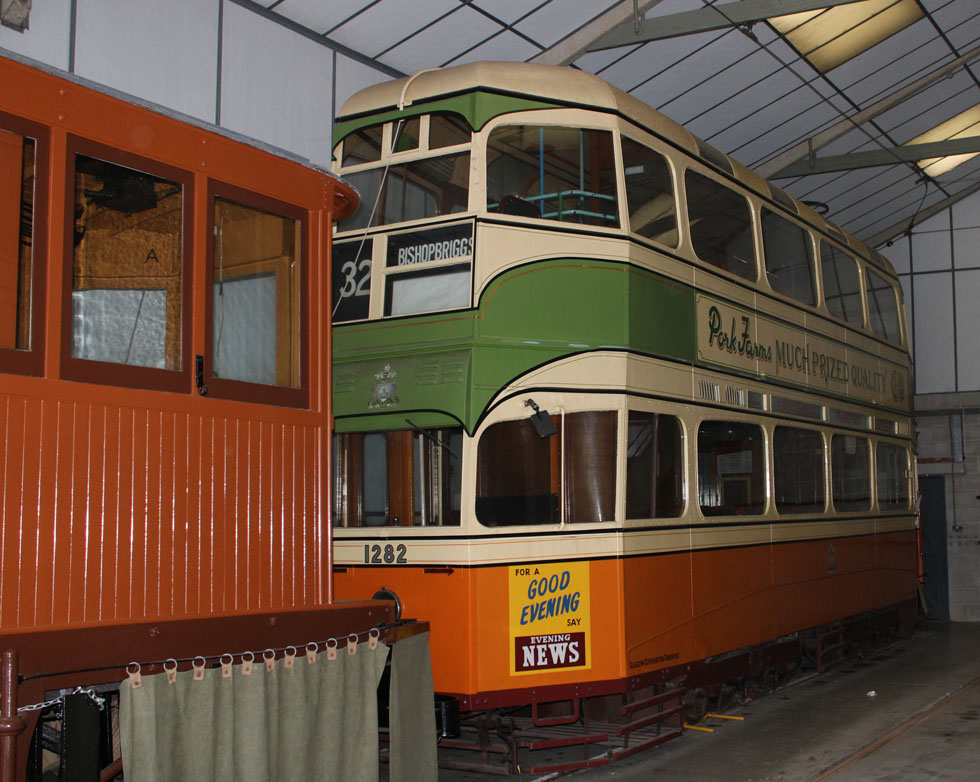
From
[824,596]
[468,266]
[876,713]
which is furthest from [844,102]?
[468,266]

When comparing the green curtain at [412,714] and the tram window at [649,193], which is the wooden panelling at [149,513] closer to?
the green curtain at [412,714]

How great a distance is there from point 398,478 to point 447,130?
7.28 feet

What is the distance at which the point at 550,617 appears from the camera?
6559mm

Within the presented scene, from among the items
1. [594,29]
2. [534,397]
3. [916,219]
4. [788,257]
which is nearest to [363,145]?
[534,397]

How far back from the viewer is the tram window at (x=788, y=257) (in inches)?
369

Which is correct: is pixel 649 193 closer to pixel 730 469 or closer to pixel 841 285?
pixel 730 469

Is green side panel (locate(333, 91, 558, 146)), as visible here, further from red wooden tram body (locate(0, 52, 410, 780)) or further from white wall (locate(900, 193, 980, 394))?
white wall (locate(900, 193, 980, 394))

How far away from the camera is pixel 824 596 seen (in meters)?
10.1

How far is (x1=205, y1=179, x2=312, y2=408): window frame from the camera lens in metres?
4.54

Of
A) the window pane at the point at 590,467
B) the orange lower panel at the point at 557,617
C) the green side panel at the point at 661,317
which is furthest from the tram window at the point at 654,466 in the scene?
the green side panel at the point at 661,317

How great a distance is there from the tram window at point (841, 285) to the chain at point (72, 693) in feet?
27.4

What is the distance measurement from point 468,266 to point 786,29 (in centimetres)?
626

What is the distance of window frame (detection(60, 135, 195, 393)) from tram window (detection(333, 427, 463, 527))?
2367mm

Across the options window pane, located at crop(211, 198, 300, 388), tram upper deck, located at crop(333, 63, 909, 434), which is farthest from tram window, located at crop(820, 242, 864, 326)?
window pane, located at crop(211, 198, 300, 388)
